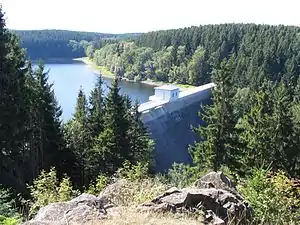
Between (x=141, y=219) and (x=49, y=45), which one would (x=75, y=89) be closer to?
(x=141, y=219)

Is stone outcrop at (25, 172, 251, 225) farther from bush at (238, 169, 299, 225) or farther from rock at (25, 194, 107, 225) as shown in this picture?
bush at (238, 169, 299, 225)

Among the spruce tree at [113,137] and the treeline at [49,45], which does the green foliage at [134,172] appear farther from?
the treeline at [49,45]

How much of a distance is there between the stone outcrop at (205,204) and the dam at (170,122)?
30.8 m

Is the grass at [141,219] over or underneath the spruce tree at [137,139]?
over

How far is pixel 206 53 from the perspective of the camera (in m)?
93.6

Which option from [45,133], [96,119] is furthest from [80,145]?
[45,133]

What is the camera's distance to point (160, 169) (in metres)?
38.4

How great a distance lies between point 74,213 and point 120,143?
1792 cm

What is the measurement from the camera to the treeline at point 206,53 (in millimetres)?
77938

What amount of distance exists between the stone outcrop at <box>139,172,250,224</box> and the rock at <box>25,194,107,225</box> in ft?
2.10

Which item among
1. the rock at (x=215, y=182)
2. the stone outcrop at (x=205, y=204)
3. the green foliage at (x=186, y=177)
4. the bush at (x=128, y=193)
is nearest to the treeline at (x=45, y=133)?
the green foliage at (x=186, y=177)

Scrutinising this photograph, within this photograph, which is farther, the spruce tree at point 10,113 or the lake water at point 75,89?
the lake water at point 75,89

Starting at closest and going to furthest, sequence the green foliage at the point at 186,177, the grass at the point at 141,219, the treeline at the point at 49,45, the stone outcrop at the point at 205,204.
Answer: the grass at the point at 141,219 → the stone outcrop at the point at 205,204 → the green foliage at the point at 186,177 → the treeline at the point at 49,45

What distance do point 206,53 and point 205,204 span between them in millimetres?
88763
